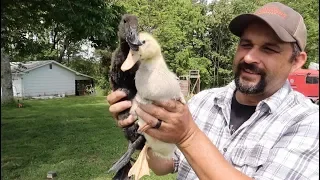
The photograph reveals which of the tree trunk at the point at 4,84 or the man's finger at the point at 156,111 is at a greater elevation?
the tree trunk at the point at 4,84

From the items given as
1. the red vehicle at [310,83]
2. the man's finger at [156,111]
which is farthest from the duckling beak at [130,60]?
the red vehicle at [310,83]

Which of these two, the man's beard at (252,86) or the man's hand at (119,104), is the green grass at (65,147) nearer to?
the man's hand at (119,104)

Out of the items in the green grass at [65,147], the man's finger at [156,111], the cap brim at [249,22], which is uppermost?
the cap brim at [249,22]

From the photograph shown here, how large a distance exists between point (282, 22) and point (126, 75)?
591mm

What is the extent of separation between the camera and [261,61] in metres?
1.19

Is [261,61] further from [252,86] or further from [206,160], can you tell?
[206,160]

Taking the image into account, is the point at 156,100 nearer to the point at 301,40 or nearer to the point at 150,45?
the point at 150,45

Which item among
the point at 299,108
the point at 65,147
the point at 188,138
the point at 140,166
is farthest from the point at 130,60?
the point at 65,147

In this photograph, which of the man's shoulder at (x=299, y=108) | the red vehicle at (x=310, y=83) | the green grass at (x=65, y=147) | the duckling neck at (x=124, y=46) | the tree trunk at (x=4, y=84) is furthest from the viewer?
the green grass at (x=65, y=147)

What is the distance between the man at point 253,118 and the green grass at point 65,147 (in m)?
1.12

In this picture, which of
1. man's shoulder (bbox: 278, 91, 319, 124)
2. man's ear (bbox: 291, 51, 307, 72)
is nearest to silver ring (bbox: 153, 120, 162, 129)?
man's shoulder (bbox: 278, 91, 319, 124)

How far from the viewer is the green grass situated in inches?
152

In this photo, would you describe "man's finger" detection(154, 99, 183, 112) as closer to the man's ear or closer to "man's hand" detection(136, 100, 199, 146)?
"man's hand" detection(136, 100, 199, 146)

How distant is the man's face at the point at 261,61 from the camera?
1192 millimetres
